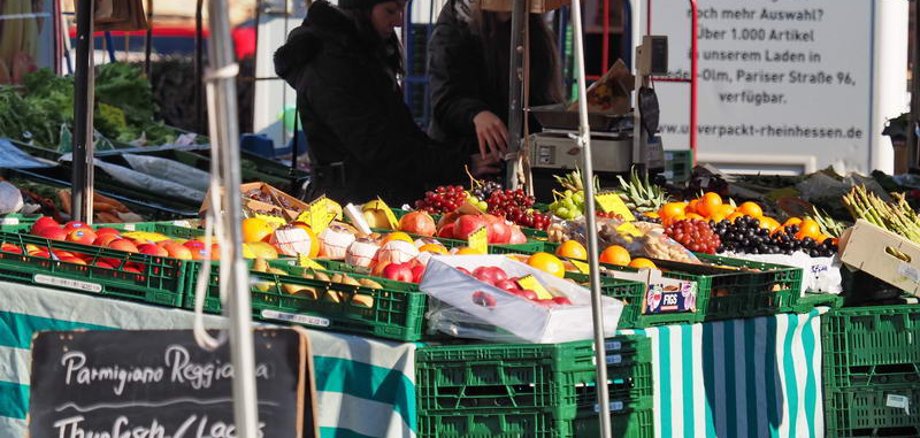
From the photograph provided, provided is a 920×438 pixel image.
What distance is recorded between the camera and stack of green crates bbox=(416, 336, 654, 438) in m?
3.83

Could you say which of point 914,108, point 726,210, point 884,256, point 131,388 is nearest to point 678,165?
point 914,108

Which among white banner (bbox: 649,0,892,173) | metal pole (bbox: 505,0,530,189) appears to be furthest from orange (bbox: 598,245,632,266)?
white banner (bbox: 649,0,892,173)

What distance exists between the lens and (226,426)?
3.61 meters

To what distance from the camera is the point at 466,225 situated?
17.8ft

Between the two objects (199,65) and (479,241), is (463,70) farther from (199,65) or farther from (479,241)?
(199,65)

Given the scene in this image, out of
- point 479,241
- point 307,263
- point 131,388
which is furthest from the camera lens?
point 479,241

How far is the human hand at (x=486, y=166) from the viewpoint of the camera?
7.84 m

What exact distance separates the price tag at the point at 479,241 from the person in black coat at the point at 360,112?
2.69 metres

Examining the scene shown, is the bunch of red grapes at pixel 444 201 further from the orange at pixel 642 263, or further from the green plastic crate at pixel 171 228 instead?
the orange at pixel 642 263

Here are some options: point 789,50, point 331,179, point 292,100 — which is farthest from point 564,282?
point 292,100

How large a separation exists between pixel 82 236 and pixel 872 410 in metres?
2.75

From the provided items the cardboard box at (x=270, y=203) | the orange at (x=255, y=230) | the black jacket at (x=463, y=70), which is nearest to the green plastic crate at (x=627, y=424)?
the orange at (x=255, y=230)

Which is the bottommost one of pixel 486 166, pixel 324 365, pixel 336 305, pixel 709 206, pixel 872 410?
pixel 872 410

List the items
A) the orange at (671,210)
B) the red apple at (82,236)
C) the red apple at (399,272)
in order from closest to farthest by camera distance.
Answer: the red apple at (399,272) < the red apple at (82,236) < the orange at (671,210)
